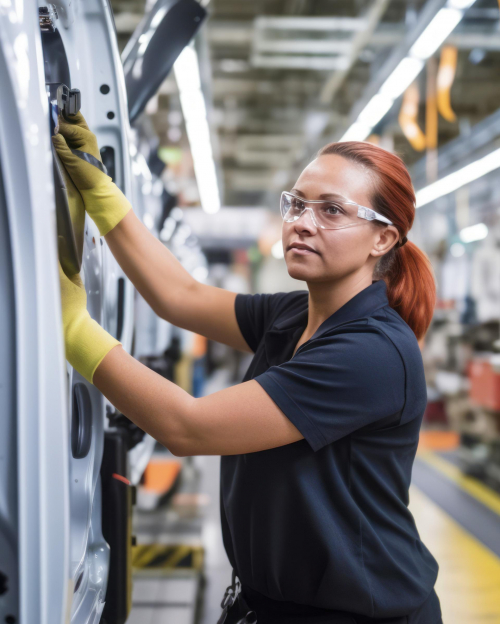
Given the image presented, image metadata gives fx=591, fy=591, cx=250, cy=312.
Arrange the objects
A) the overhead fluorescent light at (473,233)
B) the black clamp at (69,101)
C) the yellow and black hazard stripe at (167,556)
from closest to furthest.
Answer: the black clamp at (69,101), the yellow and black hazard stripe at (167,556), the overhead fluorescent light at (473,233)

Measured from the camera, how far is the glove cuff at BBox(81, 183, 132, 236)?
1.35 m

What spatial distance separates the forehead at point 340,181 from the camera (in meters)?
1.34

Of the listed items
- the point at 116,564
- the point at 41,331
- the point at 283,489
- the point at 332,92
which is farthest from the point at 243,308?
the point at 332,92

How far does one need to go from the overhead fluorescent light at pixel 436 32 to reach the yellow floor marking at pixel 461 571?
337 cm

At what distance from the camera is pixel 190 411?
109 centimetres

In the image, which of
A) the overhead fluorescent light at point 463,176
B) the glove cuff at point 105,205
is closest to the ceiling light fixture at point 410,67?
the overhead fluorescent light at point 463,176

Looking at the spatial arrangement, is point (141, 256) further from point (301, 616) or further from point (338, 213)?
point (301, 616)

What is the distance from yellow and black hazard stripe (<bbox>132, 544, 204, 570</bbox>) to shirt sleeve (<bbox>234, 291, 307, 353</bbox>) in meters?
2.53

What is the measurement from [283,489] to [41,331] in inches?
24.7

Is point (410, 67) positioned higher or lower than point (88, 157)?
higher

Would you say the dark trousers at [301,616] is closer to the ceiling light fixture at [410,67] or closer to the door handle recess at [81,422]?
the door handle recess at [81,422]

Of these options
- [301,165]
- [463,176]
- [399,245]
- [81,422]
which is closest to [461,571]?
[399,245]

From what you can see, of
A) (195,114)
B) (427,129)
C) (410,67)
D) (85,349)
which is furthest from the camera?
(427,129)

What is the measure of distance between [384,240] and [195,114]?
4.04 metres
